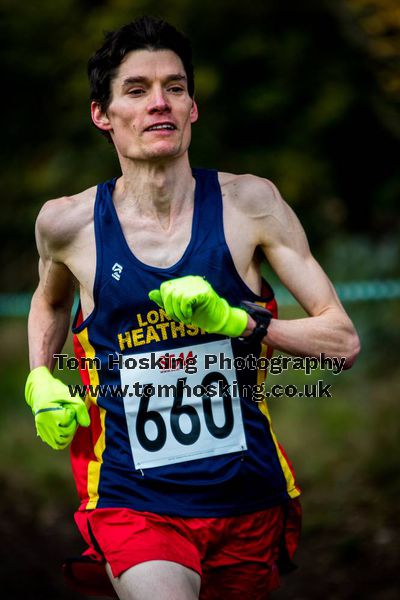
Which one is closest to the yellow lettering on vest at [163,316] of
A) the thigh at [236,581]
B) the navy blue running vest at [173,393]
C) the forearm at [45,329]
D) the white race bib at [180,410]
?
the navy blue running vest at [173,393]

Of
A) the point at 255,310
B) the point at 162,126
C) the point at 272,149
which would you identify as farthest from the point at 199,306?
the point at 272,149

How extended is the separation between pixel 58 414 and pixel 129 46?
129 centimetres

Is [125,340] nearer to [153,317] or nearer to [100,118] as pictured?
[153,317]

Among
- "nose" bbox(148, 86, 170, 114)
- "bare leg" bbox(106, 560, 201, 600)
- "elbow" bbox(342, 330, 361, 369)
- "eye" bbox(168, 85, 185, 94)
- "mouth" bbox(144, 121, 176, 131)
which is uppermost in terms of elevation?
"eye" bbox(168, 85, 185, 94)

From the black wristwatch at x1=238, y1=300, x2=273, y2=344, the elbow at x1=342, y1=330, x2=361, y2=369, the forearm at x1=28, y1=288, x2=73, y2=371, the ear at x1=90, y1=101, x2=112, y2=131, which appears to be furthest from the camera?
the forearm at x1=28, y1=288, x2=73, y2=371

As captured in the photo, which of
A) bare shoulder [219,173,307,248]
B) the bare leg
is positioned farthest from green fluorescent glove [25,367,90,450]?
bare shoulder [219,173,307,248]

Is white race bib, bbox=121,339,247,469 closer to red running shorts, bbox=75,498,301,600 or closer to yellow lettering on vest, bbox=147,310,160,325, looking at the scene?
yellow lettering on vest, bbox=147,310,160,325

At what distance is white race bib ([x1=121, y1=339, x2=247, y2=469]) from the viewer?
3496 mm

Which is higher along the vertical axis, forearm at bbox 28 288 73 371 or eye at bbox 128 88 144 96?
eye at bbox 128 88 144 96

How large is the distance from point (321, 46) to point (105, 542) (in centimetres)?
782

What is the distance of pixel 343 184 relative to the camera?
11102mm

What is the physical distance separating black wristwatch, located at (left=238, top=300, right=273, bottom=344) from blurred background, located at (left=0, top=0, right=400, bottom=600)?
3.90 meters

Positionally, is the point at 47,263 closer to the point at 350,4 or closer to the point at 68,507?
the point at 68,507

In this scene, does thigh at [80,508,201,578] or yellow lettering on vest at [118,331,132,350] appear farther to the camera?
yellow lettering on vest at [118,331,132,350]
